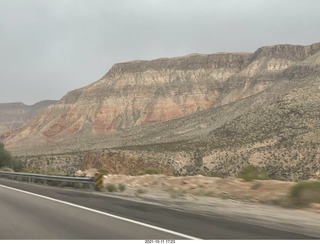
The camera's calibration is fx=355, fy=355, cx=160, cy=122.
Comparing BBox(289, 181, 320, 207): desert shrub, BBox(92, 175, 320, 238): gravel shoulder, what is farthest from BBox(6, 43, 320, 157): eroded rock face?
BBox(289, 181, 320, 207): desert shrub

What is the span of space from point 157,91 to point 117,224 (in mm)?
123627

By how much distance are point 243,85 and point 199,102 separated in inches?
614

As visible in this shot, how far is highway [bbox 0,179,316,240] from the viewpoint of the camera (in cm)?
698

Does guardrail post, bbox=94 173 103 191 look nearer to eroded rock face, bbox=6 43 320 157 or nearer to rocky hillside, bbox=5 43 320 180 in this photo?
rocky hillside, bbox=5 43 320 180

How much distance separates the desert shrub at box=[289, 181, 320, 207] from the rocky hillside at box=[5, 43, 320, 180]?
2241cm

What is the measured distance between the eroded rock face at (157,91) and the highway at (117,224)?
4097 inches

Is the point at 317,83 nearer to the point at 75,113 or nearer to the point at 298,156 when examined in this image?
the point at 298,156

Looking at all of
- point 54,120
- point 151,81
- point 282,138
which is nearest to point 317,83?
point 282,138

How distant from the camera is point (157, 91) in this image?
5157 inches

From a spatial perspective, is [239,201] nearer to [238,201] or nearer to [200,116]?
[238,201]

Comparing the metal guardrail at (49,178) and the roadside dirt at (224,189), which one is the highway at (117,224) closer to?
the roadside dirt at (224,189)

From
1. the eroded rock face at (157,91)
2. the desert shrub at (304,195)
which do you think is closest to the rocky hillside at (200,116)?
the eroded rock face at (157,91)

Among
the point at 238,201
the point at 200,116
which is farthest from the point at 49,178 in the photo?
the point at 200,116

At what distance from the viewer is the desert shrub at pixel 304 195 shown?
1112cm
